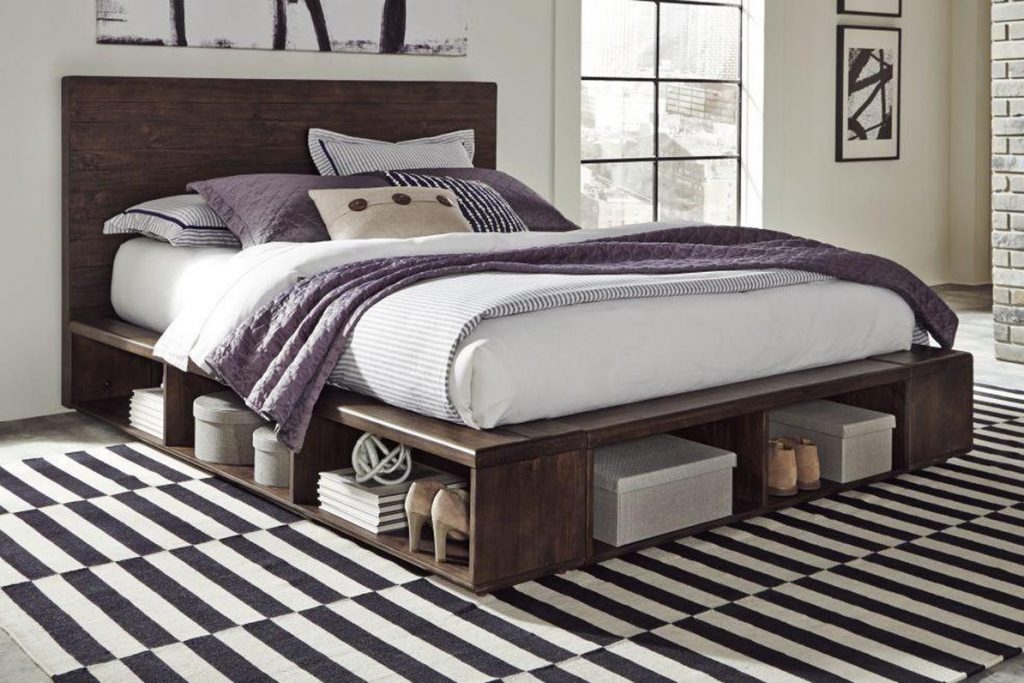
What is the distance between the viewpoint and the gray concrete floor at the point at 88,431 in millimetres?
2297

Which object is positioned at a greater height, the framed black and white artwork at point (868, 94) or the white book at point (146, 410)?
the framed black and white artwork at point (868, 94)

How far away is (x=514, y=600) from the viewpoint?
8.63ft

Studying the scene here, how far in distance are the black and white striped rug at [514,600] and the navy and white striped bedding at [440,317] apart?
0.38 m

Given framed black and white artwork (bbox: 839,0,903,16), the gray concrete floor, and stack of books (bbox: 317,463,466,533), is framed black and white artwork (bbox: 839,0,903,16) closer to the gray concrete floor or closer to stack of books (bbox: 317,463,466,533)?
the gray concrete floor

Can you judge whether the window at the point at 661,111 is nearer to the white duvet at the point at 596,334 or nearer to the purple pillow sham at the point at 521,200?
the purple pillow sham at the point at 521,200

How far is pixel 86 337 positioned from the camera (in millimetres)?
4320

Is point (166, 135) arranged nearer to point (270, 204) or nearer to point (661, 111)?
point (270, 204)

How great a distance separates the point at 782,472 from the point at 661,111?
133 inches

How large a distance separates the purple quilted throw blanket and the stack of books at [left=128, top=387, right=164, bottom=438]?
25.9 inches

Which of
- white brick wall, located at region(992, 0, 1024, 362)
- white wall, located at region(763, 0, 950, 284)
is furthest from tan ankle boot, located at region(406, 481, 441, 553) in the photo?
white wall, located at region(763, 0, 950, 284)

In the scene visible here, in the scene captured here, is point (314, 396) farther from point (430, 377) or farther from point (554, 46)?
point (554, 46)

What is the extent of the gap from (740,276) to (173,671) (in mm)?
1689

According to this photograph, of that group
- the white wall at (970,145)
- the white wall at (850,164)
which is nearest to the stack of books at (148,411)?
the white wall at (850,164)

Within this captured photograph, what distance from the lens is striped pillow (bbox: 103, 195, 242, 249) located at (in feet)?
13.5
